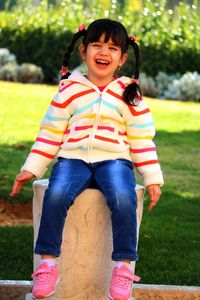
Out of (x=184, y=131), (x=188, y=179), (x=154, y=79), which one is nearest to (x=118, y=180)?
(x=188, y=179)

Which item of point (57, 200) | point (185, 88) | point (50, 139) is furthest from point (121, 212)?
point (185, 88)

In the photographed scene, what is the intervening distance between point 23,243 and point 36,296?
8.22 ft

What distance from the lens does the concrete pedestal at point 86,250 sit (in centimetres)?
449

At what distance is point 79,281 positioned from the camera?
15.0 feet

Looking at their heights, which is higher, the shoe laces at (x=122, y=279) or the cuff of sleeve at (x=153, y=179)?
the cuff of sleeve at (x=153, y=179)

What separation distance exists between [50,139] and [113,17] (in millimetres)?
16638

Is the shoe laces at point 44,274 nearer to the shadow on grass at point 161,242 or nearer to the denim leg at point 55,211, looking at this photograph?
the denim leg at point 55,211

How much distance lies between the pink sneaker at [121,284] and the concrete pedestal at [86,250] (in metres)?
0.17

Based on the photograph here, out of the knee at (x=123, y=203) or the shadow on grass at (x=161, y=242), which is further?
the shadow on grass at (x=161, y=242)

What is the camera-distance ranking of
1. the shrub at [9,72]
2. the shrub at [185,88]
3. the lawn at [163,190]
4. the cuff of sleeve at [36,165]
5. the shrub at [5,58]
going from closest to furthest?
the cuff of sleeve at [36,165] < the lawn at [163,190] < the shrub at [185,88] < the shrub at [9,72] < the shrub at [5,58]

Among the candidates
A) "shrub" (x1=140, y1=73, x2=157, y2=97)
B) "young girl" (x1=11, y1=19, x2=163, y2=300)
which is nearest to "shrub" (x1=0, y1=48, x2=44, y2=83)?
"shrub" (x1=140, y1=73, x2=157, y2=97)

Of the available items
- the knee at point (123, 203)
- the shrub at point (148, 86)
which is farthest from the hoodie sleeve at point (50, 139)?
the shrub at point (148, 86)

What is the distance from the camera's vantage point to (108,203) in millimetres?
4406

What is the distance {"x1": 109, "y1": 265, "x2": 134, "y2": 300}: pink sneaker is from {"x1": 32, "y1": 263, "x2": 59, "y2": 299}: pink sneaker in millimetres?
286
